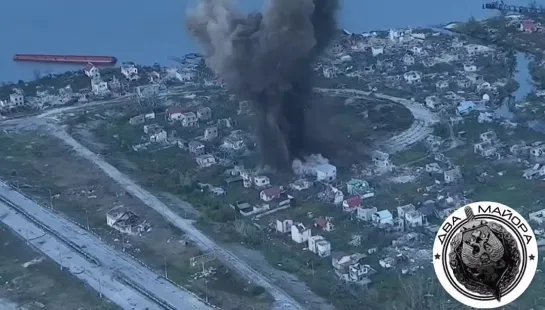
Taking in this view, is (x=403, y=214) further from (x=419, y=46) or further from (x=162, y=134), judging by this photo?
(x=419, y=46)

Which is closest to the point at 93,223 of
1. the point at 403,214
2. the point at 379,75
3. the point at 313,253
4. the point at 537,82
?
the point at 313,253

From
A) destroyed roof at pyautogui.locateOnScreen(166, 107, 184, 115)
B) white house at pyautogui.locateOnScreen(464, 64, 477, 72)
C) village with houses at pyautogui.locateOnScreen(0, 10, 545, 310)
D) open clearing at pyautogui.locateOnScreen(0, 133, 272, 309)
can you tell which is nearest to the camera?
open clearing at pyautogui.locateOnScreen(0, 133, 272, 309)

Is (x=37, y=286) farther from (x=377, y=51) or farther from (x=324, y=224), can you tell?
(x=377, y=51)

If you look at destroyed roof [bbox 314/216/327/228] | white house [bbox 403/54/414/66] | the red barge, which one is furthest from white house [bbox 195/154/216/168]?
the red barge

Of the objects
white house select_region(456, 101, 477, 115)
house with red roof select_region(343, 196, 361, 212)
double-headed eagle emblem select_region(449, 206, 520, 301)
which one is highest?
double-headed eagle emblem select_region(449, 206, 520, 301)

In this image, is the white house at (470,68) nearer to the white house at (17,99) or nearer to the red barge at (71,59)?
the red barge at (71,59)

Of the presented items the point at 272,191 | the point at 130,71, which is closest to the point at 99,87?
the point at 130,71

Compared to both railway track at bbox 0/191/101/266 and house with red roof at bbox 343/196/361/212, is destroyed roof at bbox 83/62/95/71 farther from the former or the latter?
house with red roof at bbox 343/196/361/212

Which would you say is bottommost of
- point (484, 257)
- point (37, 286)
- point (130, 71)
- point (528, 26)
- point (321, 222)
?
point (37, 286)
